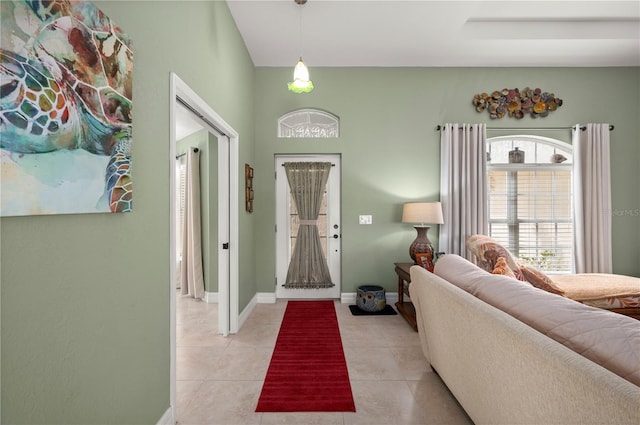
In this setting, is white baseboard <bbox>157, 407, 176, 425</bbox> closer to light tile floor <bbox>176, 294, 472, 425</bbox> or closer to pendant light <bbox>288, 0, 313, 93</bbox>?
light tile floor <bbox>176, 294, 472, 425</bbox>

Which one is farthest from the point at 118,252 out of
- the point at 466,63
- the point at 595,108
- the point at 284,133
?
the point at 595,108

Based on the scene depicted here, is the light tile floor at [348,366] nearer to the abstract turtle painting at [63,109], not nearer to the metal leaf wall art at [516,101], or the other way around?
the abstract turtle painting at [63,109]

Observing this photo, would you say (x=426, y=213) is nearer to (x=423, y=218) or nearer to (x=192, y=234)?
(x=423, y=218)

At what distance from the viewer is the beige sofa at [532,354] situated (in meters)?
0.77

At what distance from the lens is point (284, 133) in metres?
3.88

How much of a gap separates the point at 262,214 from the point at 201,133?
1511mm

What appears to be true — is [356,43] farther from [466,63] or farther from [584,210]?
[584,210]

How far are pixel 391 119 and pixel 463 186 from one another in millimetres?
1295

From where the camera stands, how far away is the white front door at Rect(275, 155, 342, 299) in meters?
3.85

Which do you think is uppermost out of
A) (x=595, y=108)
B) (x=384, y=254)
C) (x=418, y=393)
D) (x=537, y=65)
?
(x=537, y=65)

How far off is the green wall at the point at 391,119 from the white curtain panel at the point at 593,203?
31 centimetres

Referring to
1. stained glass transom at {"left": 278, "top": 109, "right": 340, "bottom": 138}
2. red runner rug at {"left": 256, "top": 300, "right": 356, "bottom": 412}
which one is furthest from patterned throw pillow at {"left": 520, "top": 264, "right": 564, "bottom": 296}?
stained glass transom at {"left": 278, "top": 109, "right": 340, "bottom": 138}

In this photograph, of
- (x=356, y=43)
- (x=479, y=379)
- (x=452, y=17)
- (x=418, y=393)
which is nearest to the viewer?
(x=479, y=379)

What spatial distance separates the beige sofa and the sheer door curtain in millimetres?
2177
